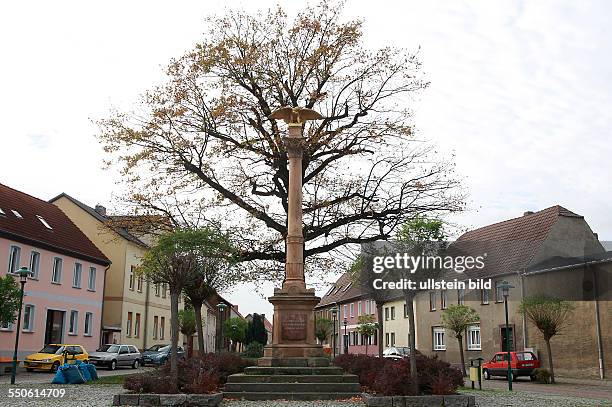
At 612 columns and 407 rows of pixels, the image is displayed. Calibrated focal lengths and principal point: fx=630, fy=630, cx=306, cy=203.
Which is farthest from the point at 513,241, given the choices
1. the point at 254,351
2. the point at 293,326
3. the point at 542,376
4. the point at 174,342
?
the point at 174,342

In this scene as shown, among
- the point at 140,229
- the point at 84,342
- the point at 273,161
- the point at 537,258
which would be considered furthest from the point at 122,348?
the point at 537,258

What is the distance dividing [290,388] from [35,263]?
23151mm

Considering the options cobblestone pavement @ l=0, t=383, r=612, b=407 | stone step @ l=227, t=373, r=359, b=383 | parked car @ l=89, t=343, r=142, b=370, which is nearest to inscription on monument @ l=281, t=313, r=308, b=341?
stone step @ l=227, t=373, r=359, b=383

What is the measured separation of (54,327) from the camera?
1452 inches

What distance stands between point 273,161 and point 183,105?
13.2 feet

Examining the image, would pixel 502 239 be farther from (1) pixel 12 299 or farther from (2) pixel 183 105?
(1) pixel 12 299

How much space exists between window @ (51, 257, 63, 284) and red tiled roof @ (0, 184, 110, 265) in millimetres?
661

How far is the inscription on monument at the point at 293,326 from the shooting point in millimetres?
18641

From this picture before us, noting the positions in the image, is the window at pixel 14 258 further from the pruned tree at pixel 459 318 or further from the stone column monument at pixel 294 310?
the pruned tree at pixel 459 318

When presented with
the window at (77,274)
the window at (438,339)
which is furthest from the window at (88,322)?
the window at (438,339)

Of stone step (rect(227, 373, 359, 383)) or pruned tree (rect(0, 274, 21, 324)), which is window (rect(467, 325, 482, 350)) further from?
pruned tree (rect(0, 274, 21, 324))

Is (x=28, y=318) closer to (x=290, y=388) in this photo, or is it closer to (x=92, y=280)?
(x=92, y=280)

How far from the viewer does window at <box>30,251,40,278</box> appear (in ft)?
112

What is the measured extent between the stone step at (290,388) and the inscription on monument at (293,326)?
7.12ft
